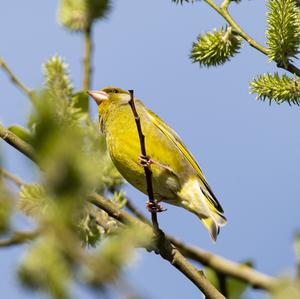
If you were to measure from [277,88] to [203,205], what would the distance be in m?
1.50

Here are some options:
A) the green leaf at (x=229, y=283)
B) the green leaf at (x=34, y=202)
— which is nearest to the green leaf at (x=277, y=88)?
the green leaf at (x=229, y=283)

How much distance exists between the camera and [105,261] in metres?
0.76

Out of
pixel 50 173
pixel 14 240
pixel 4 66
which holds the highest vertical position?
pixel 50 173

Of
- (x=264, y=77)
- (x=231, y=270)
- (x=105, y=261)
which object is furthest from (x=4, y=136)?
(x=105, y=261)

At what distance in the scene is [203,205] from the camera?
4.11 meters

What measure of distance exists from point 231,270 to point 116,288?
188 cm

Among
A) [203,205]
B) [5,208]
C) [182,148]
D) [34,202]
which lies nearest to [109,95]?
[182,148]

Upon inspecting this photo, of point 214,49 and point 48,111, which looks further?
point 214,49

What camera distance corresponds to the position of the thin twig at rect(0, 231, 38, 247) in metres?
0.83

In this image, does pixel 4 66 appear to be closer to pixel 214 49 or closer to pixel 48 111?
pixel 214 49

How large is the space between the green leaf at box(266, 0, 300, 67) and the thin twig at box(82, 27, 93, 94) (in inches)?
32.9

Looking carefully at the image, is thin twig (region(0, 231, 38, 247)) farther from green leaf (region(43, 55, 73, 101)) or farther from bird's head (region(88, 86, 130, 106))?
bird's head (region(88, 86, 130, 106))

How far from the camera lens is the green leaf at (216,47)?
2904mm

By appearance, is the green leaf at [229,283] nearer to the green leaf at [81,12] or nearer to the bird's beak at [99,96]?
the green leaf at [81,12]
